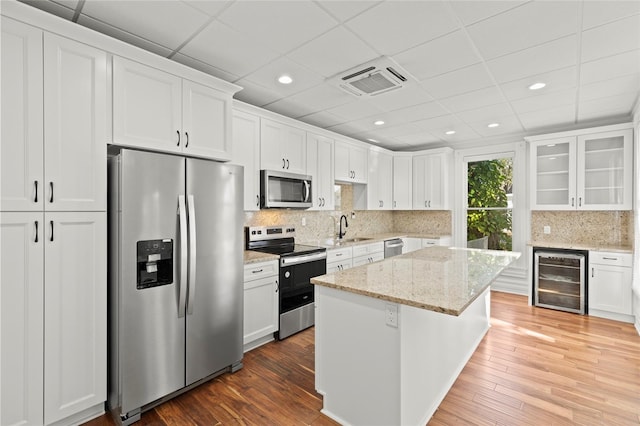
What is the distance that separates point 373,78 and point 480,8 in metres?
1.00

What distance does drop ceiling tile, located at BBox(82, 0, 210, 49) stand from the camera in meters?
1.83

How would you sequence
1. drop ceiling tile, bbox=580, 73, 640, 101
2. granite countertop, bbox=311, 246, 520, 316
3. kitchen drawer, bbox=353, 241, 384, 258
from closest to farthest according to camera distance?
granite countertop, bbox=311, 246, 520, 316 → drop ceiling tile, bbox=580, 73, 640, 101 → kitchen drawer, bbox=353, 241, 384, 258

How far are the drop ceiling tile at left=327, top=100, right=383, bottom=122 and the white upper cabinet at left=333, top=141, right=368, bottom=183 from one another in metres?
0.65

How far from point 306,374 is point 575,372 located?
226cm

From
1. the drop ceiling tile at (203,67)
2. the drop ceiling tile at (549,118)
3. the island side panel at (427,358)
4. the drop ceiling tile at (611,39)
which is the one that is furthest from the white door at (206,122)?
the drop ceiling tile at (549,118)

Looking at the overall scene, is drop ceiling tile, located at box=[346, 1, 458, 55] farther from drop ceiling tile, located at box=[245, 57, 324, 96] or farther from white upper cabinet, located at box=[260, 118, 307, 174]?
white upper cabinet, located at box=[260, 118, 307, 174]

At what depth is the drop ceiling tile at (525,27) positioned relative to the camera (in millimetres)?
1857

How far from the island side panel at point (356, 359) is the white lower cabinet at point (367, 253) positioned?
2.19 metres

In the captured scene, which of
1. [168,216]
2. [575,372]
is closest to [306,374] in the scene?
[168,216]

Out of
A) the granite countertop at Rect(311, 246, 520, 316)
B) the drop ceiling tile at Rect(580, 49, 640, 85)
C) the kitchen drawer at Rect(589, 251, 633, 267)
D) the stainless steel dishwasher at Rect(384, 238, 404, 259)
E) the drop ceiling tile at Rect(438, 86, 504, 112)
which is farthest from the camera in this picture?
the stainless steel dishwasher at Rect(384, 238, 404, 259)

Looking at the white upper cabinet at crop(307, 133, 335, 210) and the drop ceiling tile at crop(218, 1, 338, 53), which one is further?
the white upper cabinet at crop(307, 133, 335, 210)

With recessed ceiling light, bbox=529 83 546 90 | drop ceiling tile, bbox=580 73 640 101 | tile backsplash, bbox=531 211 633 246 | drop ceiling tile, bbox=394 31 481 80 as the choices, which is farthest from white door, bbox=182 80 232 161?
tile backsplash, bbox=531 211 633 246

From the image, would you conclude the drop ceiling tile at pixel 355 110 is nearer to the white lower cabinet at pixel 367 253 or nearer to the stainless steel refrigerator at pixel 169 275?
the stainless steel refrigerator at pixel 169 275

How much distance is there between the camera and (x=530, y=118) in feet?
13.2
